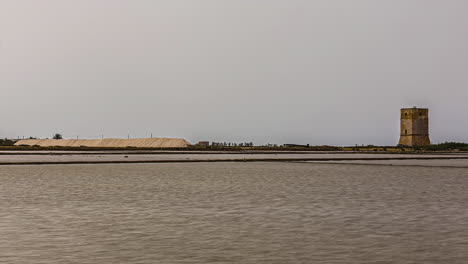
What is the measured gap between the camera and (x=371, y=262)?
30.7 feet

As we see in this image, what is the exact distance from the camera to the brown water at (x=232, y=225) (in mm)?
9992

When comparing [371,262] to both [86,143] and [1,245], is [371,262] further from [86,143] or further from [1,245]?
[86,143]

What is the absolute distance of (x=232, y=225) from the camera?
13.5 meters

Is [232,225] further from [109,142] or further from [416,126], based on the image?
[109,142]

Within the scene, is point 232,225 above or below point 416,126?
below

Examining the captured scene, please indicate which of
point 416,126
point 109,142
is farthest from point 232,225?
point 109,142

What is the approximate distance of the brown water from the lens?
32.8 ft

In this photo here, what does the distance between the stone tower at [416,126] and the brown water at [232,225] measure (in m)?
99.7

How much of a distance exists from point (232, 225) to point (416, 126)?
112 meters

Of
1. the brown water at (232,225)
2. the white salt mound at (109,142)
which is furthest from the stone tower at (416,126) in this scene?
the brown water at (232,225)

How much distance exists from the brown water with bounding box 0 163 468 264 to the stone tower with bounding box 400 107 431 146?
9971 centimetres

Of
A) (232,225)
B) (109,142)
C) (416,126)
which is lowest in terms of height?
(232,225)

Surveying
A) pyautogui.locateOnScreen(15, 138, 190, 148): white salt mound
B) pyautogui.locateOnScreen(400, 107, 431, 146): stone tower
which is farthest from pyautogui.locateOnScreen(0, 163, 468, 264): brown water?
pyautogui.locateOnScreen(15, 138, 190, 148): white salt mound

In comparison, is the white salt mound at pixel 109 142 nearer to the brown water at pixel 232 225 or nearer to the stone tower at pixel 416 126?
the stone tower at pixel 416 126
